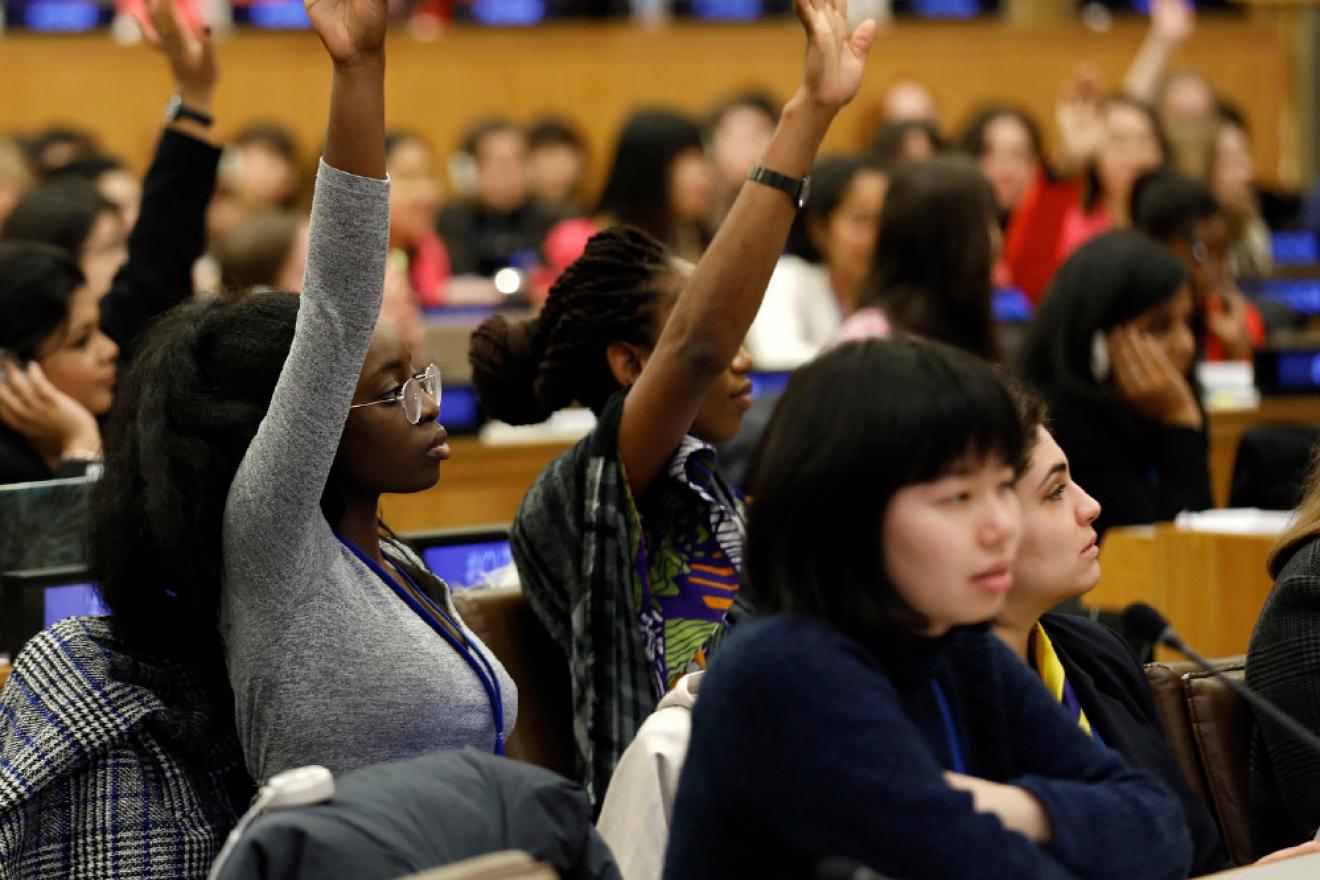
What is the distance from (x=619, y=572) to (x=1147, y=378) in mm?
1834

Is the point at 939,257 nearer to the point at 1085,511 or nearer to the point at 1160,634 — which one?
the point at 1085,511

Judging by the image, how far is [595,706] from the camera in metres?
2.39

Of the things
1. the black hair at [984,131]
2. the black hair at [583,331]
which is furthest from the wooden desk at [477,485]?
the black hair at [984,131]

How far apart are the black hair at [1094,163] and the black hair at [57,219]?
13.1ft

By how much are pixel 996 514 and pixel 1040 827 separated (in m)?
0.27

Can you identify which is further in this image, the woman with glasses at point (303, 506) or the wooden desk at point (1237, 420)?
the wooden desk at point (1237, 420)

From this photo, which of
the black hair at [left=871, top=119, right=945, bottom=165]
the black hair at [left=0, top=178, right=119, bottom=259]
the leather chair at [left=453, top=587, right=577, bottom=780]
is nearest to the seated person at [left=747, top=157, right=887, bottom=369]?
the black hair at [left=871, top=119, right=945, bottom=165]

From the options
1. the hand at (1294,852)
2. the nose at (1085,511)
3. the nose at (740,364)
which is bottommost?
the hand at (1294,852)

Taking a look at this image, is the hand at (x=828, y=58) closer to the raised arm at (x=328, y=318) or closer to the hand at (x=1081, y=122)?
the raised arm at (x=328, y=318)

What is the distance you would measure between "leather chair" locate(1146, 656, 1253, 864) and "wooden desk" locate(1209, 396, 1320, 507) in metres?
2.62

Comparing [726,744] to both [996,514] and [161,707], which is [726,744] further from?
[161,707]

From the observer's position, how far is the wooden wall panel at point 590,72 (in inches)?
342

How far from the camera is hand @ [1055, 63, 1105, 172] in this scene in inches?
257

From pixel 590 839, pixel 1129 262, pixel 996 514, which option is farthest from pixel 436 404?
pixel 1129 262
